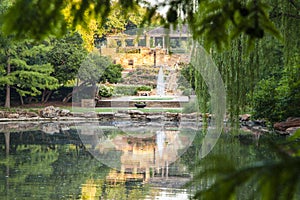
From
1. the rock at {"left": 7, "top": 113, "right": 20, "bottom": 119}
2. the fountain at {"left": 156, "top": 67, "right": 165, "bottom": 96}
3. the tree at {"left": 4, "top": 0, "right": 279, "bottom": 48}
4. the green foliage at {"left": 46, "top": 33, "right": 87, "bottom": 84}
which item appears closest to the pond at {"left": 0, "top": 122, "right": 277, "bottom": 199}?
the rock at {"left": 7, "top": 113, "right": 20, "bottom": 119}

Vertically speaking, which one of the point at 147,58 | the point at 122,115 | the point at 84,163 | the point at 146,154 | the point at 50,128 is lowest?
the point at 146,154

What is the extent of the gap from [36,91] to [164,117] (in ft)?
14.6

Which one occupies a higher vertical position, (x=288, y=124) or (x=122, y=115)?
(x=288, y=124)

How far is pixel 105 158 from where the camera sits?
1130 centimetres

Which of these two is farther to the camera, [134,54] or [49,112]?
[134,54]

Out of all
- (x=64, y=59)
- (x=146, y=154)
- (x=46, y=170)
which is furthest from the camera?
(x=64, y=59)

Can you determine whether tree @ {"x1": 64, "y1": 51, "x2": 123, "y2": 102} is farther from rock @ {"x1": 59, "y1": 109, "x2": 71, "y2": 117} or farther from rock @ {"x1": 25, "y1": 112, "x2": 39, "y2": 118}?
rock @ {"x1": 25, "y1": 112, "x2": 39, "y2": 118}

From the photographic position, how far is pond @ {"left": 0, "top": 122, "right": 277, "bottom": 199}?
7.23 meters

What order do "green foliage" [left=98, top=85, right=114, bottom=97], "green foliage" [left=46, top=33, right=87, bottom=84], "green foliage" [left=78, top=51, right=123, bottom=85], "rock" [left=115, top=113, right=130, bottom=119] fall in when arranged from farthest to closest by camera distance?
"green foliage" [left=98, top=85, right=114, bottom=97] < "green foliage" [left=46, top=33, right=87, bottom=84] < "green foliage" [left=78, top=51, right=123, bottom=85] < "rock" [left=115, top=113, right=130, bottom=119]

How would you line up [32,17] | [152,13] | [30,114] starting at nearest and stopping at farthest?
[32,17] < [152,13] < [30,114]

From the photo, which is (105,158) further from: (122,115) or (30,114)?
(122,115)

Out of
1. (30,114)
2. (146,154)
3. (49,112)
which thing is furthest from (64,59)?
(146,154)

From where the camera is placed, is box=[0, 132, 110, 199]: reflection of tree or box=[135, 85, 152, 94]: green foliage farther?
box=[135, 85, 152, 94]: green foliage

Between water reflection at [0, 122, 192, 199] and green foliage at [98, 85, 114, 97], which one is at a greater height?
green foliage at [98, 85, 114, 97]
